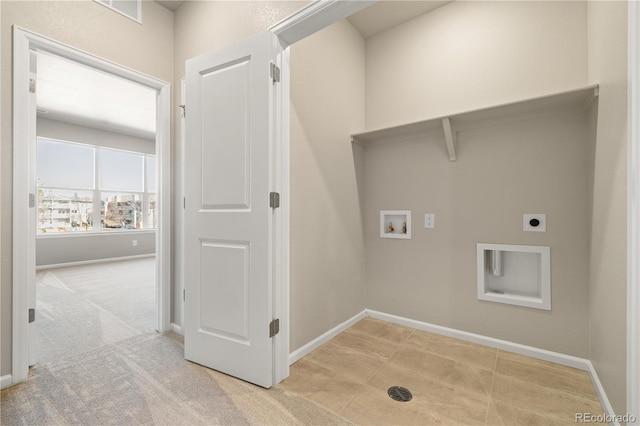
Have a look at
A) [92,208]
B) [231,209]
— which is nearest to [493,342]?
[231,209]

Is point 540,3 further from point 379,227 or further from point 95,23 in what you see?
point 95,23

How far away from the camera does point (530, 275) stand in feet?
7.29

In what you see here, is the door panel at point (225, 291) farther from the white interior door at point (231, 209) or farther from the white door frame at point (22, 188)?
the white door frame at point (22, 188)

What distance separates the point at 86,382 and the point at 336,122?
2664 millimetres

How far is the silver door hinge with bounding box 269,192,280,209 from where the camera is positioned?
1.74 meters

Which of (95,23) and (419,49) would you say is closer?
(95,23)

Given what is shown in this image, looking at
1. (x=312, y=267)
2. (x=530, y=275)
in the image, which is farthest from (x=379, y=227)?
(x=530, y=275)

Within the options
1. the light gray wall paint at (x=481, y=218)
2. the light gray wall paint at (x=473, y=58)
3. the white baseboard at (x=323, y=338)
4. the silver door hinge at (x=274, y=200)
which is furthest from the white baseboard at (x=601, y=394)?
the silver door hinge at (x=274, y=200)

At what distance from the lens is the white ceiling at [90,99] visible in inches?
149

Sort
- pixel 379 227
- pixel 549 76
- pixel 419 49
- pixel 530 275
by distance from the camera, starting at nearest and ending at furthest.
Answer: pixel 549 76, pixel 530 275, pixel 419 49, pixel 379 227

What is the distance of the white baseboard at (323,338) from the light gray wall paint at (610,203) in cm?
174

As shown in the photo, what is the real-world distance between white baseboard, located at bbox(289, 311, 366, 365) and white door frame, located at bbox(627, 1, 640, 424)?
1.73 m

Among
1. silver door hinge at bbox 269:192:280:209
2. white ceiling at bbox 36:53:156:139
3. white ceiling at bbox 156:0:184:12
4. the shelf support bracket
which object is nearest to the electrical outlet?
the shelf support bracket

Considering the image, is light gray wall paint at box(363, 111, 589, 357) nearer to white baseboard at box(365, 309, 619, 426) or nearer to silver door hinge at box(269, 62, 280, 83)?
white baseboard at box(365, 309, 619, 426)
